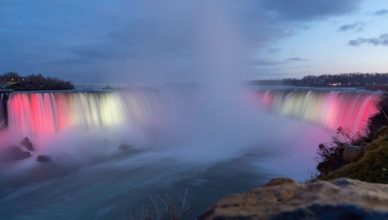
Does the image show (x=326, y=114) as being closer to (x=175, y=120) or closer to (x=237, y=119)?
(x=237, y=119)

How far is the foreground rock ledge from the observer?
2199mm

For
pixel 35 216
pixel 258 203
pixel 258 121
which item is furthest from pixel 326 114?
pixel 258 203

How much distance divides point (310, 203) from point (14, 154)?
1843 centimetres

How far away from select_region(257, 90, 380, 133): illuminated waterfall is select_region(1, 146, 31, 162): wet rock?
14362mm

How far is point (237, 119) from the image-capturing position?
3200 centimetres

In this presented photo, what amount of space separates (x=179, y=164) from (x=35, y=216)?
7216mm

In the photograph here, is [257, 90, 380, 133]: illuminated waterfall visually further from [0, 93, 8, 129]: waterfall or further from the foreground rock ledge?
[0, 93, 8, 129]: waterfall

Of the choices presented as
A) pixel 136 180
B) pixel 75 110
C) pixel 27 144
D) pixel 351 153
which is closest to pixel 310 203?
pixel 351 153

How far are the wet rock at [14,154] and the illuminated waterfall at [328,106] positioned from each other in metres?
14.4

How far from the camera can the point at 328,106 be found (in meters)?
23.3

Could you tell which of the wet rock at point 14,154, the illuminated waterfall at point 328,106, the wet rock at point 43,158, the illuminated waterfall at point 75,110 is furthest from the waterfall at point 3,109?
the illuminated waterfall at point 328,106

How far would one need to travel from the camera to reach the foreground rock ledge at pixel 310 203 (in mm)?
2199

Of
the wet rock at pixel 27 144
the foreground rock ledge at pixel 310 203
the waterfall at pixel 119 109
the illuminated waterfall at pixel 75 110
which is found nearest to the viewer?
the foreground rock ledge at pixel 310 203

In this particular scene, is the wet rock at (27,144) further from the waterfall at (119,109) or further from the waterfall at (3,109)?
the waterfall at (3,109)
